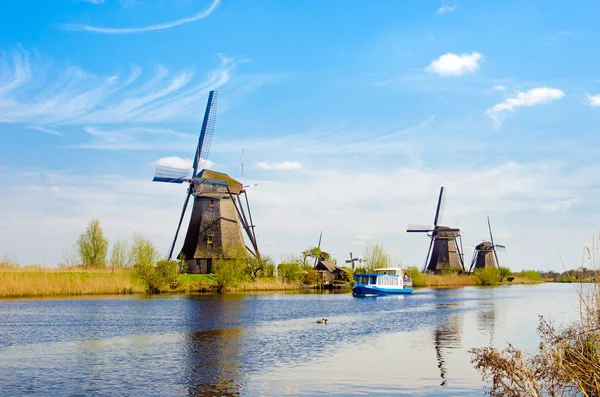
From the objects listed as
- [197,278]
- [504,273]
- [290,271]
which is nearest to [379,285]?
[290,271]

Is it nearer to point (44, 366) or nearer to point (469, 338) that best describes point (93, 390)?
point (44, 366)

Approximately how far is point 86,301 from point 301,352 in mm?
23712

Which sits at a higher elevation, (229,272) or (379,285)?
(229,272)

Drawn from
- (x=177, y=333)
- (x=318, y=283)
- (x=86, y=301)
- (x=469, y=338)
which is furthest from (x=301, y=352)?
(x=318, y=283)

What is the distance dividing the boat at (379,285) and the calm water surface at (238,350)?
68.1 ft

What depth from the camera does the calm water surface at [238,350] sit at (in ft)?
45.3

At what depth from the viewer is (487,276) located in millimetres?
95188

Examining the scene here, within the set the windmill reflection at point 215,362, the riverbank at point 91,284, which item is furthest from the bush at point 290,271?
the windmill reflection at point 215,362

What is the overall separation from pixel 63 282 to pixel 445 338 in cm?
3029

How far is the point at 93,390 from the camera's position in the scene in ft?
43.1

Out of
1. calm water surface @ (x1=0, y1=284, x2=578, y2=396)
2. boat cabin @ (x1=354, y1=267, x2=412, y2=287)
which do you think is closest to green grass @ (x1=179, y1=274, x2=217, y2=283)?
boat cabin @ (x1=354, y1=267, x2=412, y2=287)

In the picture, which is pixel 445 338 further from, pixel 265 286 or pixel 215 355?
pixel 265 286

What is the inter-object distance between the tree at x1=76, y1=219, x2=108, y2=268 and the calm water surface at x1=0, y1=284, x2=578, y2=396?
2901 cm

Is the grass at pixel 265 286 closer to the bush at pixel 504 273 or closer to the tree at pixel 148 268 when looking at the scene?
the tree at pixel 148 268
